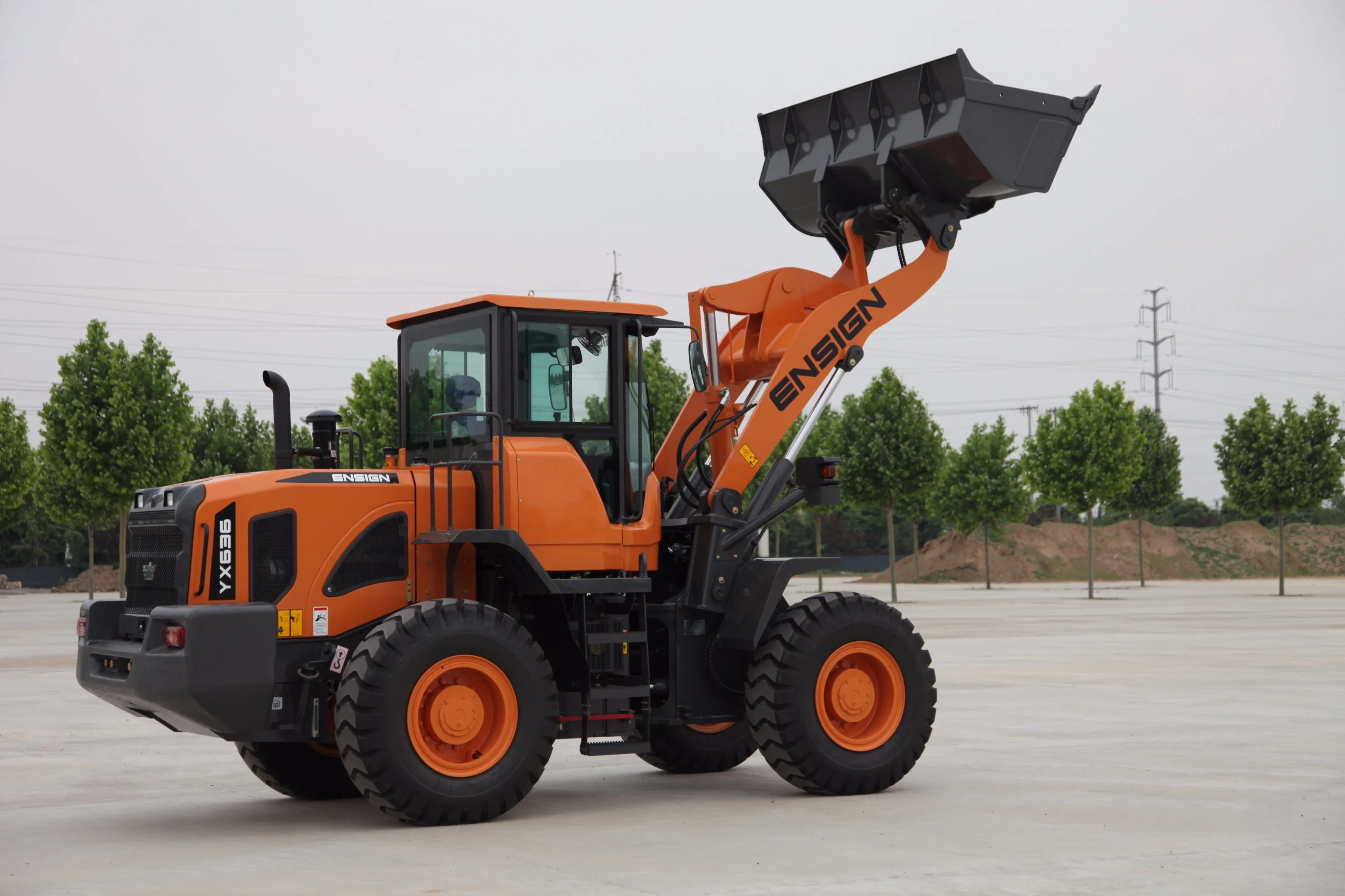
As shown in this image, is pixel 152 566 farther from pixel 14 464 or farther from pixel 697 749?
pixel 14 464

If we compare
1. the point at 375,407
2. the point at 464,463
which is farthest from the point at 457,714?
the point at 375,407

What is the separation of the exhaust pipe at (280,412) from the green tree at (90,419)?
1257 inches

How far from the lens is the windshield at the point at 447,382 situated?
9.18 metres

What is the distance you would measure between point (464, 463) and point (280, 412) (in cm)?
111

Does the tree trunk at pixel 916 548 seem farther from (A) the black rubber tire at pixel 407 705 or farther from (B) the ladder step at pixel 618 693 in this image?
(A) the black rubber tire at pixel 407 705

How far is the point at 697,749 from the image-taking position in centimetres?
1055

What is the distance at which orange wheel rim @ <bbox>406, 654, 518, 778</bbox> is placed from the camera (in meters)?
8.23

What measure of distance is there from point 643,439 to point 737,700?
178 centimetres

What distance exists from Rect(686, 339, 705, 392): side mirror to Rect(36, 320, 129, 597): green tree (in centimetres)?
3191

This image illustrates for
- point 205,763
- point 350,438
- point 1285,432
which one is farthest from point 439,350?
point 1285,432

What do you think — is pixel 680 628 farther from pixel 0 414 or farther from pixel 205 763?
pixel 0 414

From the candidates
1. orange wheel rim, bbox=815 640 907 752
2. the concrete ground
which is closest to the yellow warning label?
the concrete ground

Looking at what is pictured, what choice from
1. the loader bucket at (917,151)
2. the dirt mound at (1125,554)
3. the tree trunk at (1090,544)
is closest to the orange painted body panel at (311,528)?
the loader bucket at (917,151)

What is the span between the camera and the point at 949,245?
33.8ft
